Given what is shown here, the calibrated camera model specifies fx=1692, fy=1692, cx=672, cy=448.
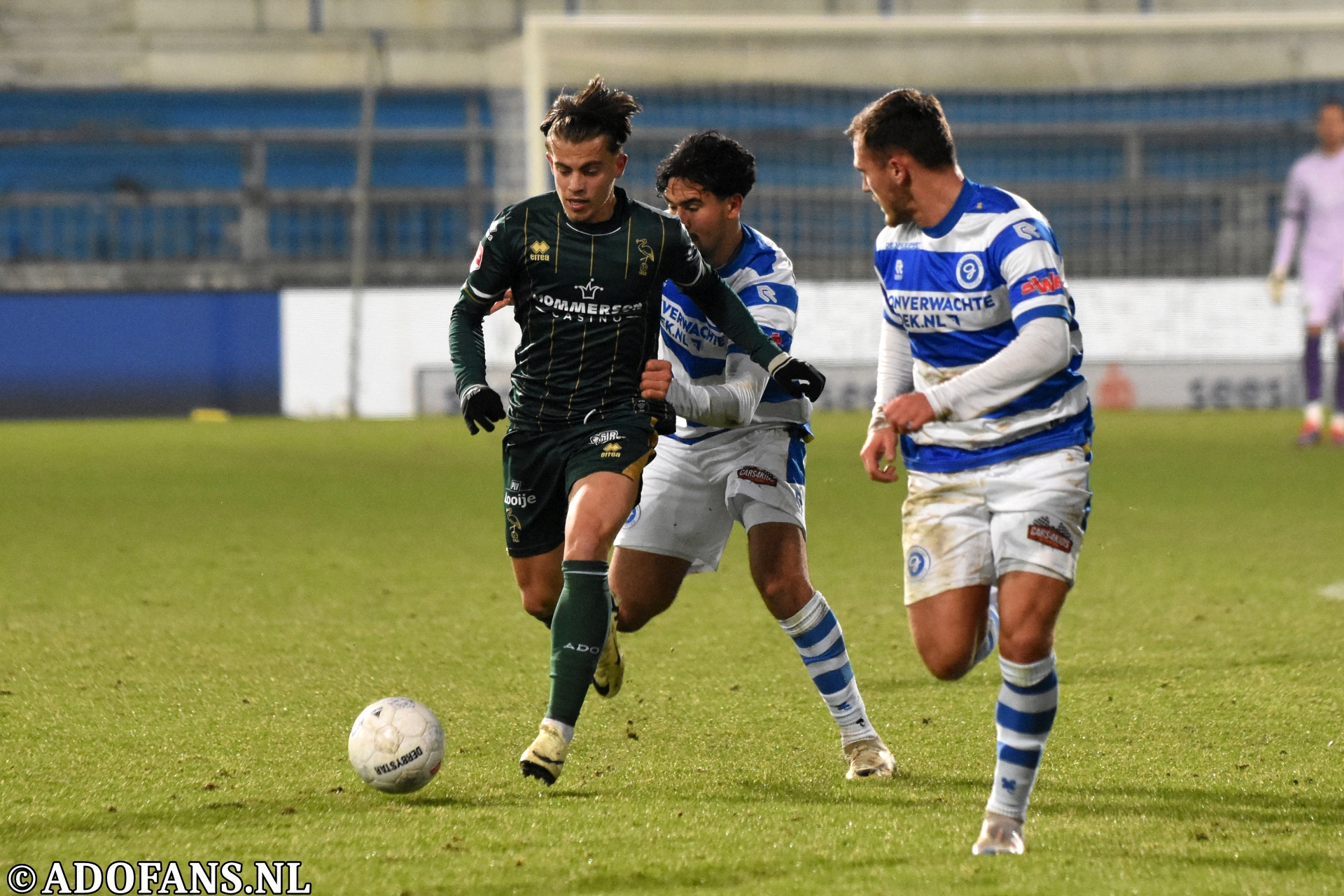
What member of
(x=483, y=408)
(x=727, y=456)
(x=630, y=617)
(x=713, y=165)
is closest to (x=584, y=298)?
(x=483, y=408)

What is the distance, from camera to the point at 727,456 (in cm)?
489

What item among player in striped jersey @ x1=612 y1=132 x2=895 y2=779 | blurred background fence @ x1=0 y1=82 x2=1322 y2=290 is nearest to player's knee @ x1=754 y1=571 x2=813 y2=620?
player in striped jersey @ x1=612 y1=132 x2=895 y2=779

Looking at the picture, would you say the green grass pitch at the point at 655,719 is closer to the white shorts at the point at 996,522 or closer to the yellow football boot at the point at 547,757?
the yellow football boot at the point at 547,757

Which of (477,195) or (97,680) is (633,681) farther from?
(477,195)

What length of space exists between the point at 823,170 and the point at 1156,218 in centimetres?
538

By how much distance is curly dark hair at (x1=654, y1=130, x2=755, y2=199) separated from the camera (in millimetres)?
4727

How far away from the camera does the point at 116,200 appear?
86.7ft

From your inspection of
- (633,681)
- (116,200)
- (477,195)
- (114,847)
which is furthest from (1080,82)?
(114,847)

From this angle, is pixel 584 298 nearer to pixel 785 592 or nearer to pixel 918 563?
pixel 785 592

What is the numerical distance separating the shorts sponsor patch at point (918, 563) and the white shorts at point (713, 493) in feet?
2.80

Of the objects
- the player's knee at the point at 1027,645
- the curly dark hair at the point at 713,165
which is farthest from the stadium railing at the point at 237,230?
the player's knee at the point at 1027,645

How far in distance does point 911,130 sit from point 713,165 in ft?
3.26

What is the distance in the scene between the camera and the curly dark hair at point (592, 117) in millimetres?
4371

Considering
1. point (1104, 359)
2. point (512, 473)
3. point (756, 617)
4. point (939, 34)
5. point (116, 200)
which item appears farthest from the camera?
point (116, 200)
